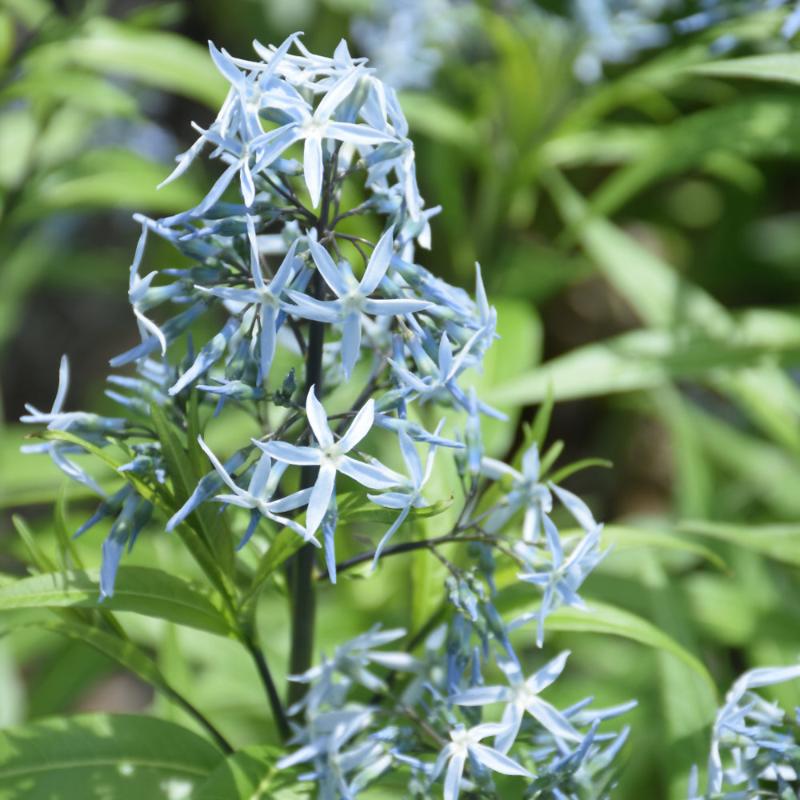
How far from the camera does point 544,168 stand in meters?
2.69

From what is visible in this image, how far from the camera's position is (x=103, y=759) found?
4.35 feet

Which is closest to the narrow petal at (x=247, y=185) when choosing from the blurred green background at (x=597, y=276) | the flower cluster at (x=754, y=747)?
the blurred green background at (x=597, y=276)

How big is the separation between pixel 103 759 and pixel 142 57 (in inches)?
66.3

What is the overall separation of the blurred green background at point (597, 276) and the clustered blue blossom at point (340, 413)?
0.18m

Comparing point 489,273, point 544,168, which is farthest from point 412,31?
point 489,273

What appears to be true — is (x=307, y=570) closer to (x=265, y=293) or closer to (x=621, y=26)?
(x=265, y=293)

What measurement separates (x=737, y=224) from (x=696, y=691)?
6.66 feet

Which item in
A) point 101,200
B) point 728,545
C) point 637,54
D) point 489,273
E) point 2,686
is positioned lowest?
point 2,686

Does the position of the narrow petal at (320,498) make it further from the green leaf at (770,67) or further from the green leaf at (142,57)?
the green leaf at (142,57)

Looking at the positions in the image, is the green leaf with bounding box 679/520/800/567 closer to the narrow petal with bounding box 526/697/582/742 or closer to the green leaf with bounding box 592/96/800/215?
the narrow petal with bounding box 526/697/582/742

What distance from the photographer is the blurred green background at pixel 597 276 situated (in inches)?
80.8

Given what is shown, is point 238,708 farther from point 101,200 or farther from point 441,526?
point 101,200

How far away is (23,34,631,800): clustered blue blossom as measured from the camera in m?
1.04

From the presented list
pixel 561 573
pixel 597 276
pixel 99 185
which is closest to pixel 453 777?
pixel 561 573
